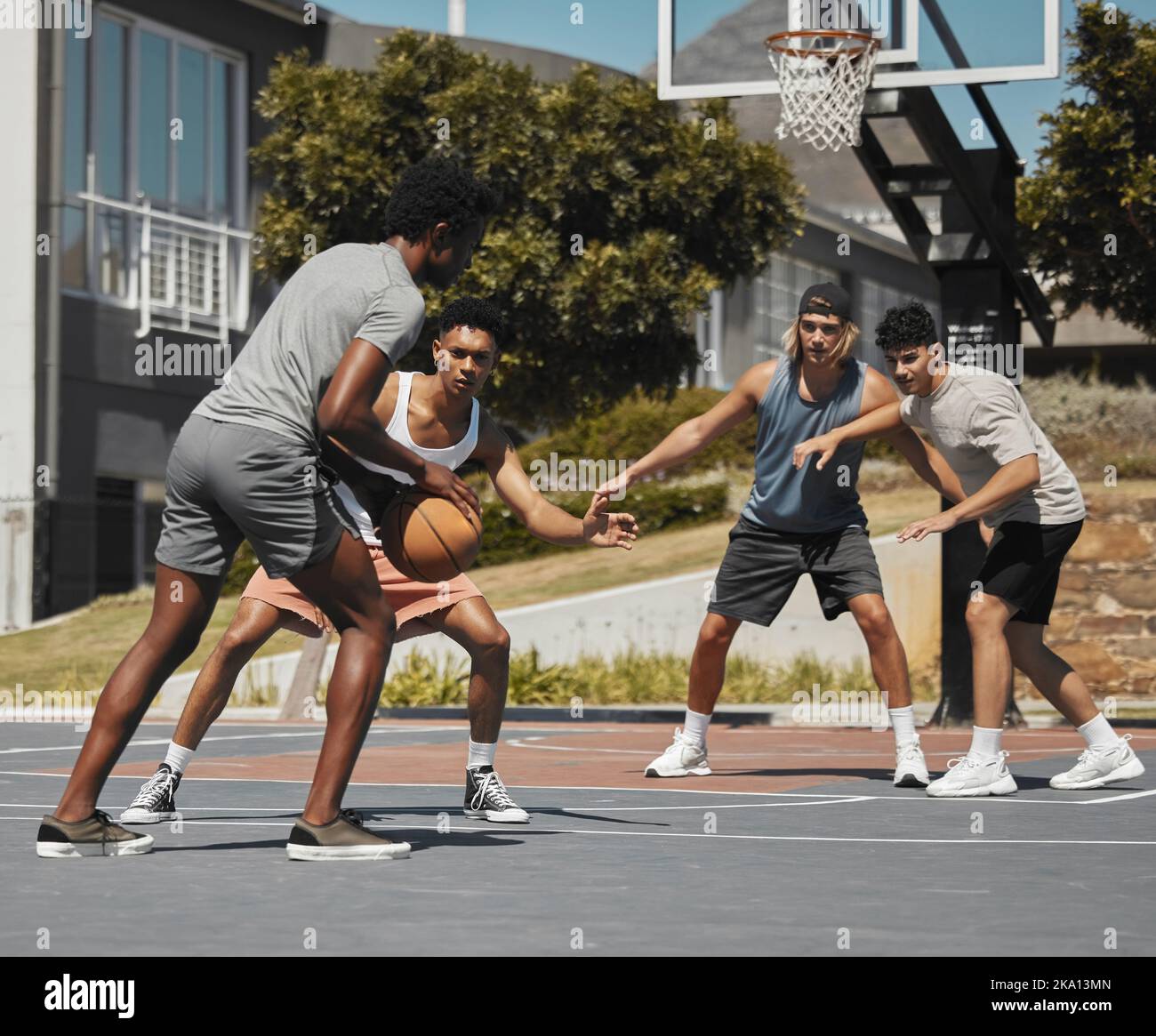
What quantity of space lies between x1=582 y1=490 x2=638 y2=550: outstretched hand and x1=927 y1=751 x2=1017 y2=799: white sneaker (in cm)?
223

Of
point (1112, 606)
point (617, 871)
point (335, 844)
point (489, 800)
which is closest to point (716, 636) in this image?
point (489, 800)

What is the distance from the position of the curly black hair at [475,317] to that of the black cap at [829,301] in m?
2.11

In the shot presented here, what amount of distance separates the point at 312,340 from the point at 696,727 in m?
4.34

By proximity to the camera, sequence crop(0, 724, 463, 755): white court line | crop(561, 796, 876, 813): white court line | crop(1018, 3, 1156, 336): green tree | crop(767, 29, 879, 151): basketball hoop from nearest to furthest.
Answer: crop(561, 796, 876, 813): white court line, crop(0, 724, 463, 755): white court line, crop(767, 29, 879, 151): basketball hoop, crop(1018, 3, 1156, 336): green tree

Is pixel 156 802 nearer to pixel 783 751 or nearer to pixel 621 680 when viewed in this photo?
pixel 783 751

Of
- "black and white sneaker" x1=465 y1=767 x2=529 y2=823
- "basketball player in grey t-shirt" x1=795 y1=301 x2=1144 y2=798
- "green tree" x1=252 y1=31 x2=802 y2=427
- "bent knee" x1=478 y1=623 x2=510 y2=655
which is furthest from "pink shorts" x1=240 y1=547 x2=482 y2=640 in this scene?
"green tree" x1=252 y1=31 x2=802 y2=427

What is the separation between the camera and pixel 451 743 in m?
13.3

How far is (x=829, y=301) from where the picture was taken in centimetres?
953

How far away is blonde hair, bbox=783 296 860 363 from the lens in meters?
9.61

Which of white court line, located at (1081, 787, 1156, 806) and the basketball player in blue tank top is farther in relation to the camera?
the basketball player in blue tank top

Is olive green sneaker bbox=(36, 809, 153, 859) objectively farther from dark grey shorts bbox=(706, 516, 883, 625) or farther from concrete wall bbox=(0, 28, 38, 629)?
concrete wall bbox=(0, 28, 38, 629)

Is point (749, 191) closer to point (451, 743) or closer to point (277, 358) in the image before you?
point (451, 743)

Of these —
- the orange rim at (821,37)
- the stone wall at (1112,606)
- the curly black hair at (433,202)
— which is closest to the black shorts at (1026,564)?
the curly black hair at (433,202)

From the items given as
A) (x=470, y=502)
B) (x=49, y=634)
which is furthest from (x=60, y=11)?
(x=470, y=502)
